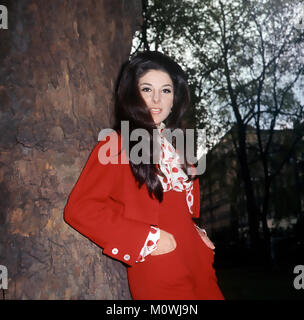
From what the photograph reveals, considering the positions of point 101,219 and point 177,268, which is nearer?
point 101,219

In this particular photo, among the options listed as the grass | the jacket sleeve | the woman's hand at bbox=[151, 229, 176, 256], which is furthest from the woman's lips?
the grass

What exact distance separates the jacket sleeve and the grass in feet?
29.3

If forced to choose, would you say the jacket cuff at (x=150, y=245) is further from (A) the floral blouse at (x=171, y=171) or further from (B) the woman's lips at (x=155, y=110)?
(B) the woman's lips at (x=155, y=110)

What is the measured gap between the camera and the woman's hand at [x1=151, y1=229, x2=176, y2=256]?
1.92 meters

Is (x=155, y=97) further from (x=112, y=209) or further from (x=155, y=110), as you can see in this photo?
(x=112, y=209)

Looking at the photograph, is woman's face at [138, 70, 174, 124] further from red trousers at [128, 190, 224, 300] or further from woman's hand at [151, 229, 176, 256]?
woman's hand at [151, 229, 176, 256]

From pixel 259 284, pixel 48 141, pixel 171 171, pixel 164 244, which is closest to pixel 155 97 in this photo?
pixel 171 171

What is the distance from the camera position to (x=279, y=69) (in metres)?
16.2

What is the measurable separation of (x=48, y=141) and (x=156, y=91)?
84 centimetres

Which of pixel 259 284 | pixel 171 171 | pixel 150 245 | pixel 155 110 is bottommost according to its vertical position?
pixel 259 284

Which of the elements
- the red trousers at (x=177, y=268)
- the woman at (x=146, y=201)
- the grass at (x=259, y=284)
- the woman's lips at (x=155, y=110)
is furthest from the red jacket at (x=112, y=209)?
the grass at (x=259, y=284)

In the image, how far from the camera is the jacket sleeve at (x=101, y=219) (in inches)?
70.3

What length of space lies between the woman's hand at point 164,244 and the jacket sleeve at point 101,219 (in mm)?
100

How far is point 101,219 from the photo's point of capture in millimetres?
1828
